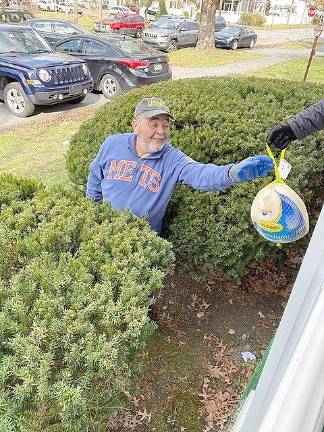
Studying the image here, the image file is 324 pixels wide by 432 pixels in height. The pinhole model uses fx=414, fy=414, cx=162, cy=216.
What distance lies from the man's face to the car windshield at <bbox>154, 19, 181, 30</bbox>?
70.9 feet

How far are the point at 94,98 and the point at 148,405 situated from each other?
9.94 metres

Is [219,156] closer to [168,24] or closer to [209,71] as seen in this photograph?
[209,71]

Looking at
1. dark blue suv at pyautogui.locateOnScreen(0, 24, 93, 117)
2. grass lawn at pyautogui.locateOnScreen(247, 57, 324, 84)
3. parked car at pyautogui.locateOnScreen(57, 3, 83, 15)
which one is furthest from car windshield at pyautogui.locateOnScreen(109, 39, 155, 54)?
parked car at pyautogui.locateOnScreen(57, 3, 83, 15)

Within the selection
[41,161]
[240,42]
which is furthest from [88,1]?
[41,161]

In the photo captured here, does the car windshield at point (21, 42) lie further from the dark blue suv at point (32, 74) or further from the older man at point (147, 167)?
the older man at point (147, 167)

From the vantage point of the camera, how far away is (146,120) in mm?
Result: 2934

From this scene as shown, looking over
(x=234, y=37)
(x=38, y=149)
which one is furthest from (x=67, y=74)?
(x=234, y=37)

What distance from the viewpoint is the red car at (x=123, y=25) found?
28.0 meters

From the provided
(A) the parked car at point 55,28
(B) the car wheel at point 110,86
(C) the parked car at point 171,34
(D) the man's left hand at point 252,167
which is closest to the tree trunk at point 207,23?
(C) the parked car at point 171,34

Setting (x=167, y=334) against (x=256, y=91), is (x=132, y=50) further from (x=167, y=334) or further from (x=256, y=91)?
(x=167, y=334)

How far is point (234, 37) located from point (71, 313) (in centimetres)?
2351

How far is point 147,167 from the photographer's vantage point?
9.82 ft

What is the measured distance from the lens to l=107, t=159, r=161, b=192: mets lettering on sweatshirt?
2984mm

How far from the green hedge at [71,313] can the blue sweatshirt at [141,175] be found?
0.38 metres
